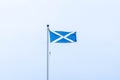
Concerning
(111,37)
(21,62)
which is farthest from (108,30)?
(21,62)

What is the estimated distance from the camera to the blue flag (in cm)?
260

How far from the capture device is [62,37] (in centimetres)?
266

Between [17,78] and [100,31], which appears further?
[100,31]

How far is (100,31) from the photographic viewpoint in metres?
2.89

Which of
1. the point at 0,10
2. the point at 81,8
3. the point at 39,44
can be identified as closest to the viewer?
the point at 0,10

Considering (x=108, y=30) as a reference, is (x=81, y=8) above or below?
above

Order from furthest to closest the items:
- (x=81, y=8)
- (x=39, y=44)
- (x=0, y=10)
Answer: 1. (x=81, y=8)
2. (x=39, y=44)
3. (x=0, y=10)

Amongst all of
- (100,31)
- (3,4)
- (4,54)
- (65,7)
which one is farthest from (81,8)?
(4,54)

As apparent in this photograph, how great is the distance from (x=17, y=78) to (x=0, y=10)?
92 cm

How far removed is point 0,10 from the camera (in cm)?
240

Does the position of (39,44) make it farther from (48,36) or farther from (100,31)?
(100,31)

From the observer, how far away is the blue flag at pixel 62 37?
8.54 ft

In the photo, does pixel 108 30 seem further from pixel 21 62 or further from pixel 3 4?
pixel 3 4

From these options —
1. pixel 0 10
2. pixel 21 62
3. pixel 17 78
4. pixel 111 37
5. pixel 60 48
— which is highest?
pixel 0 10
